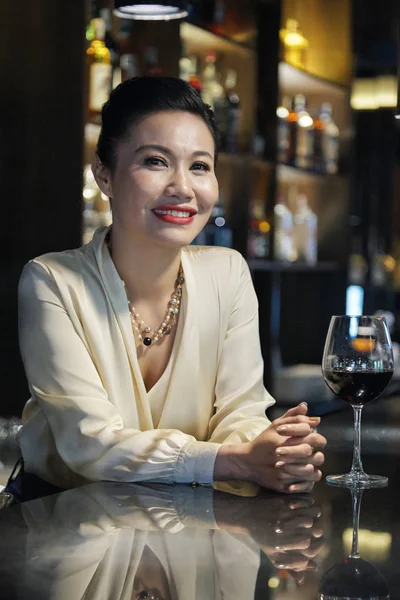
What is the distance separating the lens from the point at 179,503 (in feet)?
3.86

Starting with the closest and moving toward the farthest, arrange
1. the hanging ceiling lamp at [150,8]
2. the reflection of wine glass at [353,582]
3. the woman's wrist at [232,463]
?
the reflection of wine glass at [353,582]
the woman's wrist at [232,463]
the hanging ceiling lamp at [150,8]

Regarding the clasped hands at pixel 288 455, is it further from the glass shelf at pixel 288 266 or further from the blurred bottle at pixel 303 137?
the blurred bottle at pixel 303 137

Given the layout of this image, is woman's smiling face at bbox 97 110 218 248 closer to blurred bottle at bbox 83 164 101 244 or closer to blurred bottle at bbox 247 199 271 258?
blurred bottle at bbox 83 164 101 244

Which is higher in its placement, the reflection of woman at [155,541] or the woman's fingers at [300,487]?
the reflection of woman at [155,541]

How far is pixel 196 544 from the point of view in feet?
3.12

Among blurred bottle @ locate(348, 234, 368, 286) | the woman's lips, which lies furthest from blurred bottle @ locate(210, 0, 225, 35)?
the woman's lips

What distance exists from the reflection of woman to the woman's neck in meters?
0.55

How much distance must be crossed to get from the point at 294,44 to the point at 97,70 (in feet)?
6.12

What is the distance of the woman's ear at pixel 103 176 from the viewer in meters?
1.83

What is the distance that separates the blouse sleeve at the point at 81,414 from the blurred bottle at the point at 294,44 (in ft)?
11.0

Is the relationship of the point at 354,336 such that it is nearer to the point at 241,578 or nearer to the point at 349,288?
the point at 241,578

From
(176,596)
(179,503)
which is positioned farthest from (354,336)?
(176,596)

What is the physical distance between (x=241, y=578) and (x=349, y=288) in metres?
4.48

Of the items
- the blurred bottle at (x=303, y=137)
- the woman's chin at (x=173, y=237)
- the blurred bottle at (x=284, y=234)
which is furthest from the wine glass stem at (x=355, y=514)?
the blurred bottle at (x=303, y=137)
